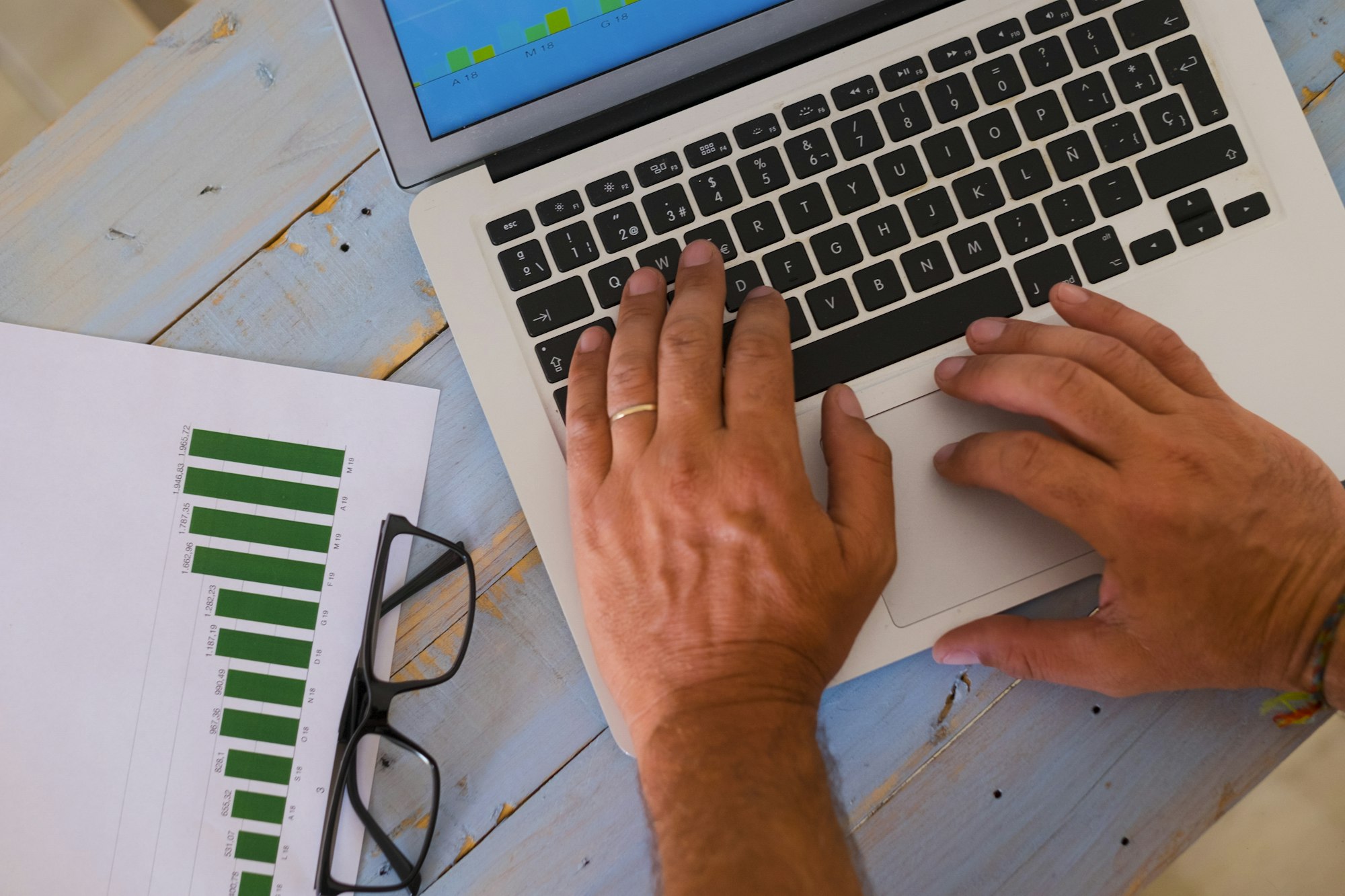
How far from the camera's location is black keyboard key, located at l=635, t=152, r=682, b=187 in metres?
0.60

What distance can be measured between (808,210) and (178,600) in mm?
512

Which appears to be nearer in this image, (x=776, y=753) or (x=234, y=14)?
(x=776, y=753)

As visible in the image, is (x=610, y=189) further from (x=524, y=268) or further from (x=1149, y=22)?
(x=1149, y=22)

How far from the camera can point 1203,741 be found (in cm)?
64

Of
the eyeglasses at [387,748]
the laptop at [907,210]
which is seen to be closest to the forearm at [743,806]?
the laptop at [907,210]

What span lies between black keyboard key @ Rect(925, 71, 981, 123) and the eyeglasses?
1.46ft

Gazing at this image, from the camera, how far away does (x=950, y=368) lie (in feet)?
1.92

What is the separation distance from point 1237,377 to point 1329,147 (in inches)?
9.3

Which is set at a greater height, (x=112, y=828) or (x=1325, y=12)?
(x=1325, y=12)

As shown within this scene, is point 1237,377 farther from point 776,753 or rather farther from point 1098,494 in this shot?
point 776,753

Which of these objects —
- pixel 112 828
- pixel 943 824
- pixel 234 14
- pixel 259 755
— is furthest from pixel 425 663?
pixel 234 14

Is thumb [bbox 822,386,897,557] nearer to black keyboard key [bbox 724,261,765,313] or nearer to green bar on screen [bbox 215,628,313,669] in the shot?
black keyboard key [bbox 724,261,765,313]

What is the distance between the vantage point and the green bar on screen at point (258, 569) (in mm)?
641

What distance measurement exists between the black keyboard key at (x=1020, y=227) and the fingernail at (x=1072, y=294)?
0.12 feet
